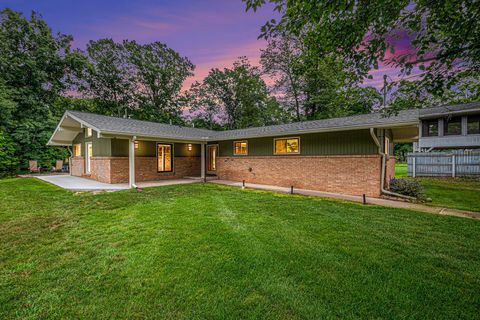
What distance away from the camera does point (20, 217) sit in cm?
516

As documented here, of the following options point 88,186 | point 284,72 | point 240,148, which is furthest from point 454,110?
point 88,186

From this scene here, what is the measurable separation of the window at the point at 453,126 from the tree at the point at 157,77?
2634 cm

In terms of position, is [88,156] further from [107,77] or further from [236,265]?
[107,77]

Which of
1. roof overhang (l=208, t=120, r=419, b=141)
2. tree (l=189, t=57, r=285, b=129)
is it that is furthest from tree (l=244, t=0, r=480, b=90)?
tree (l=189, t=57, r=285, b=129)

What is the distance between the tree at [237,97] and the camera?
27.0m

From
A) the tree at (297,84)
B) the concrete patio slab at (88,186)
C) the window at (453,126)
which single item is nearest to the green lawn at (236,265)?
the concrete patio slab at (88,186)

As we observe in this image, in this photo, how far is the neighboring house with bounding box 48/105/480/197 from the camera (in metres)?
8.09

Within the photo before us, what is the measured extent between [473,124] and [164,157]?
2222cm

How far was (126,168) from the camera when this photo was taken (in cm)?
1109

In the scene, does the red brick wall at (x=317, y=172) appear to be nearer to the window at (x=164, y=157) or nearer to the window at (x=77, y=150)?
the window at (x=164, y=157)

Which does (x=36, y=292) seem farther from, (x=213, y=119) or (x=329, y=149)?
(x=213, y=119)

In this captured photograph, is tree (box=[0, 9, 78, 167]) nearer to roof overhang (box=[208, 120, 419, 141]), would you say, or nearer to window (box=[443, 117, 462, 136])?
A: roof overhang (box=[208, 120, 419, 141])

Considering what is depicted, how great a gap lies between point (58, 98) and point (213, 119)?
54.6 ft

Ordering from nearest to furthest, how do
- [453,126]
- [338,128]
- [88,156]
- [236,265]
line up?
[236,265] → [338,128] → [88,156] → [453,126]
